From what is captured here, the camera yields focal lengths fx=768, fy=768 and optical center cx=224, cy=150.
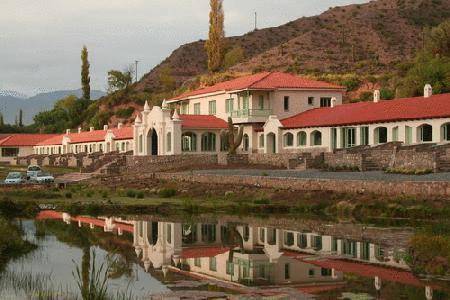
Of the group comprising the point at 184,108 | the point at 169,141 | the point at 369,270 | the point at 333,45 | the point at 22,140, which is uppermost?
the point at 333,45

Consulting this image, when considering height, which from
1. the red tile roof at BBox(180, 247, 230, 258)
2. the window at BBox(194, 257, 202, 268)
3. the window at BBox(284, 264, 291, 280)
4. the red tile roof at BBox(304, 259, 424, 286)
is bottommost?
the red tile roof at BBox(180, 247, 230, 258)

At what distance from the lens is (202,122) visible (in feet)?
229

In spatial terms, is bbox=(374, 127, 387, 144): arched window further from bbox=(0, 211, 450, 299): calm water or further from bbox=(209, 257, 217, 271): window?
bbox=(209, 257, 217, 271): window

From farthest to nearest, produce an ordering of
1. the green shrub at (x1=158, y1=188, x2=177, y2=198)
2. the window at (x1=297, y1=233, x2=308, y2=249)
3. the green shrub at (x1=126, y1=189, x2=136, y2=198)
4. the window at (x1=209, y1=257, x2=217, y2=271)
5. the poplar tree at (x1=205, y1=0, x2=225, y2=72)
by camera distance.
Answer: the poplar tree at (x1=205, y1=0, x2=225, y2=72), the green shrub at (x1=158, y1=188, x2=177, y2=198), the green shrub at (x1=126, y1=189, x2=136, y2=198), the window at (x1=297, y1=233, x2=308, y2=249), the window at (x1=209, y1=257, x2=217, y2=271)

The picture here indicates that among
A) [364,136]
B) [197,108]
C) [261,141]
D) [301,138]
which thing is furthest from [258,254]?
[197,108]

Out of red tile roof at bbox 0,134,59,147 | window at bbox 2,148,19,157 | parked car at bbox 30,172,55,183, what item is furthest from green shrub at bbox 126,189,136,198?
window at bbox 2,148,19,157

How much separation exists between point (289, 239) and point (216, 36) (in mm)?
76767

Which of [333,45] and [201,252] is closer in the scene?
[201,252]

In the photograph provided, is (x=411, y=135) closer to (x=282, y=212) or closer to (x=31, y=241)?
(x=282, y=212)

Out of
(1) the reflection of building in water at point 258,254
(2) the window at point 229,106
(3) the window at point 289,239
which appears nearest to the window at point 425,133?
(1) the reflection of building in water at point 258,254

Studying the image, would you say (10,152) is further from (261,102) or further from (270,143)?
(270,143)

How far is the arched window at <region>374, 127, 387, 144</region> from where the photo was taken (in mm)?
54234

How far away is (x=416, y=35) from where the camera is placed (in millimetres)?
128875

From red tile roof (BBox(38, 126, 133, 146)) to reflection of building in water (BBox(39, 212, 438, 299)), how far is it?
4972 cm
